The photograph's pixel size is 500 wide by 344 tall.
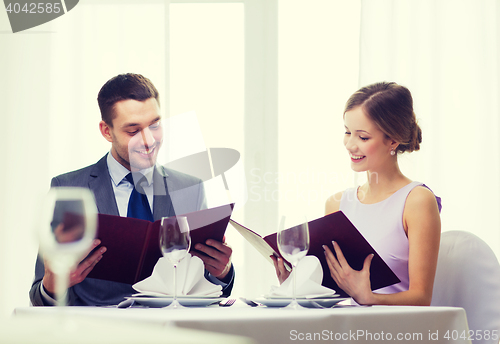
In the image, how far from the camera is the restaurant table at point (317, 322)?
0.86 metres

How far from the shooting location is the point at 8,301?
111 inches

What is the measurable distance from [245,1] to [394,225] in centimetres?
202

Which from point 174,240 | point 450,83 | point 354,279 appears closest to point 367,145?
point 354,279

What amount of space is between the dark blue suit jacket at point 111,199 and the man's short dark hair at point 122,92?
1.01 ft

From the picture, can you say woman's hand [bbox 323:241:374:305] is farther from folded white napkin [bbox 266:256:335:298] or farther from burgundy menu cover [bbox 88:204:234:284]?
burgundy menu cover [bbox 88:204:234:284]

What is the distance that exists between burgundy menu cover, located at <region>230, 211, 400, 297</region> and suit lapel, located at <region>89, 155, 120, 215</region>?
729 millimetres

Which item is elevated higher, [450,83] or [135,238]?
[450,83]

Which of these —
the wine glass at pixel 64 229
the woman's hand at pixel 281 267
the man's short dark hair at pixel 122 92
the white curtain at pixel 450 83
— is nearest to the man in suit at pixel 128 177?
the man's short dark hair at pixel 122 92

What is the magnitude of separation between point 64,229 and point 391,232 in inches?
43.0

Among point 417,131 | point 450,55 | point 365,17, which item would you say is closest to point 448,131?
point 450,55

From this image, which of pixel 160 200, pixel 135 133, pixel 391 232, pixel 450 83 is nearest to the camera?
pixel 391 232

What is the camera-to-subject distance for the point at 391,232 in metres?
1.57

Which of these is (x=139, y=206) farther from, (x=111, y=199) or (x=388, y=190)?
(x=388, y=190)

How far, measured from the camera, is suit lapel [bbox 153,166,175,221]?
1785 millimetres
